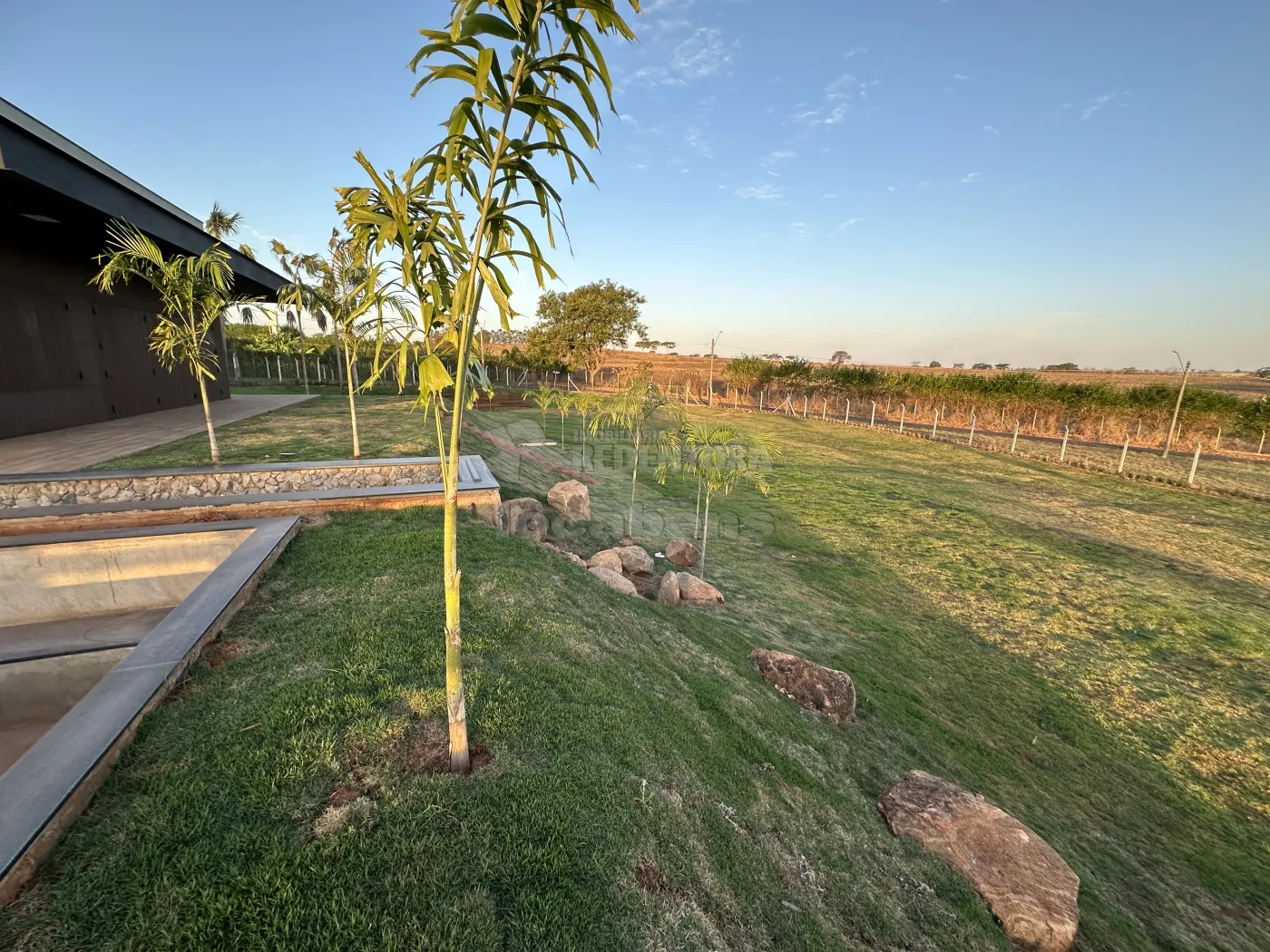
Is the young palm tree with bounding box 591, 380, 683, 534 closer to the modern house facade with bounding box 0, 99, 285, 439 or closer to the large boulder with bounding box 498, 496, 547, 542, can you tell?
the large boulder with bounding box 498, 496, 547, 542

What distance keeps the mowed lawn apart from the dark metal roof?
17.4ft

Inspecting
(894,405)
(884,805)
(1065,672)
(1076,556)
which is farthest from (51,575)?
(894,405)

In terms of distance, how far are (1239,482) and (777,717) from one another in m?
26.5

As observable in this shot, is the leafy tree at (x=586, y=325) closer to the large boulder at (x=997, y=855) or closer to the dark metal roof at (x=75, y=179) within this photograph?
the dark metal roof at (x=75, y=179)

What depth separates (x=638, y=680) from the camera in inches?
170

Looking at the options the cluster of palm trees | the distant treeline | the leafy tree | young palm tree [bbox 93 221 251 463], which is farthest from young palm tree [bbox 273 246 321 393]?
the distant treeline

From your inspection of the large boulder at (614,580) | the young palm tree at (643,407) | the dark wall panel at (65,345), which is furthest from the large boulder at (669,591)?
the dark wall panel at (65,345)

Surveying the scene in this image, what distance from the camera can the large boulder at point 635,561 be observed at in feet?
Answer: 28.1

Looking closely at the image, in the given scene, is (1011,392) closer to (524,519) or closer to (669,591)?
(669,591)

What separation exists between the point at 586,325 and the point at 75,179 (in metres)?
34.0

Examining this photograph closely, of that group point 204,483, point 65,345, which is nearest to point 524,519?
point 204,483

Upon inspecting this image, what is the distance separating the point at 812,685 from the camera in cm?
571

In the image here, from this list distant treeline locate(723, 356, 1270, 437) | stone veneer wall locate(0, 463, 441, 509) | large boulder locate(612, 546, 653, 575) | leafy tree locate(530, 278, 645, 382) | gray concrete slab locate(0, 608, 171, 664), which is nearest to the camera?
gray concrete slab locate(0, 608, 171, 664)

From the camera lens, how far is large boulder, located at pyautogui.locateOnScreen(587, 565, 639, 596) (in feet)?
23.2
